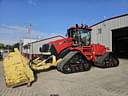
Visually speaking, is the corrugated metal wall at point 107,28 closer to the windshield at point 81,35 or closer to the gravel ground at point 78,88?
the windshield at point 81,35

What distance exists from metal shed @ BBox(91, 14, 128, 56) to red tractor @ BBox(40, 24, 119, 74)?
6.14 meters

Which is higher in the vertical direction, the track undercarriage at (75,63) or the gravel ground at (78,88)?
the track undercarriage at (75,63)

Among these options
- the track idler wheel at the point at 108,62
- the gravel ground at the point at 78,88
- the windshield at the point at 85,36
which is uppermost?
the windshield at the point at 85,36

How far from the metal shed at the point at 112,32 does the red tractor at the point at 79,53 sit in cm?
614

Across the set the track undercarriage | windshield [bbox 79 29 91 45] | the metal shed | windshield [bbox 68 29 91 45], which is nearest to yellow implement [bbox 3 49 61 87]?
the track undercarriage

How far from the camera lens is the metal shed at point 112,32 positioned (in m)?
20.2

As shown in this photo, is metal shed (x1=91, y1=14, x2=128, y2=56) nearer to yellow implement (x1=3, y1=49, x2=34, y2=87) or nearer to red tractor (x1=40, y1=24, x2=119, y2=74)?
red tractor (x1=40, y1=24, x2=119, y2=74)

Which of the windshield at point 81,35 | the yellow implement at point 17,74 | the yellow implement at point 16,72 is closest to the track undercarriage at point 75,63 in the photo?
the windshield at point 81,35

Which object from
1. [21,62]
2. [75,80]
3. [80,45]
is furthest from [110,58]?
[21,62]

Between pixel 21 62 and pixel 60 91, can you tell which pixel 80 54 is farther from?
pixel 60 91

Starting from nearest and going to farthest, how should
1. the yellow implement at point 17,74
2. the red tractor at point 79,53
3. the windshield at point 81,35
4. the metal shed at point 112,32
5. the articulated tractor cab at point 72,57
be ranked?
the yellow implement at point 17,74 < the articulated tractor cab at point 72,57 < the red tractor at point 79,53 < the windshield at point 81,35 < the metal shed at point 112,32

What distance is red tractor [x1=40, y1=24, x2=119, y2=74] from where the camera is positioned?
41.9 feet

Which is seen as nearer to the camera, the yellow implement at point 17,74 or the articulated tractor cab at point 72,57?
the yellow implement at point 17,74

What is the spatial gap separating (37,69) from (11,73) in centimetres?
327
